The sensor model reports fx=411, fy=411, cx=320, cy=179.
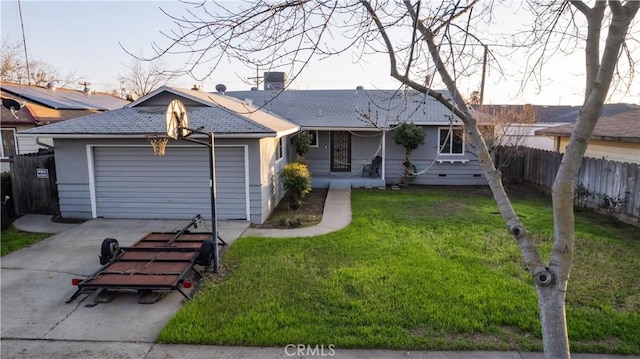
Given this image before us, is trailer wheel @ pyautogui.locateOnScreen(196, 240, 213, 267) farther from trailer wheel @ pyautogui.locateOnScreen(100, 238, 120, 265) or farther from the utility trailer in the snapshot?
trailer wheel @ pyautogui.locateOnScreen(100, 238, 120, 265)

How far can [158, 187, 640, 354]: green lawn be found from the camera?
4.67 m

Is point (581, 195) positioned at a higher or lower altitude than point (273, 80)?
lower

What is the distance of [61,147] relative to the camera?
34.2ft

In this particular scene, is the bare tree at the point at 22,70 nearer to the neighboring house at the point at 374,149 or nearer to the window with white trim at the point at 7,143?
the window with white trim at the point at 7,143

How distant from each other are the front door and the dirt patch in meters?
3.80

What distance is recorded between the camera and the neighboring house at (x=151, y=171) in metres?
10.1

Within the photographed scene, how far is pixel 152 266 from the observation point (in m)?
6.31

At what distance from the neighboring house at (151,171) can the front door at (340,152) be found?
22.5ft

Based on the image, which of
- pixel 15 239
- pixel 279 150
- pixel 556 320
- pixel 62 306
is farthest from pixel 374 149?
pixel 556 320

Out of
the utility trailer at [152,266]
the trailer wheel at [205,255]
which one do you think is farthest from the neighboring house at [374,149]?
the trailer wheel at [205,255]

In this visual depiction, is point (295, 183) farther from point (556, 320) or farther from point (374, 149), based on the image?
point (556, 320)

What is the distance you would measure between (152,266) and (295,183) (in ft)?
18.7

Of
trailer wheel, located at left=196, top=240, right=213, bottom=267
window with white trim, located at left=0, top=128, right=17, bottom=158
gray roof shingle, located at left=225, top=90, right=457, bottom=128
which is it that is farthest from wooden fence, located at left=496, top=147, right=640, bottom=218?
window with white trim, located at left=0, top=128, right=17, bottom=158

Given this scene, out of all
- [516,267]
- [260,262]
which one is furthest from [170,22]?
[516,267]
